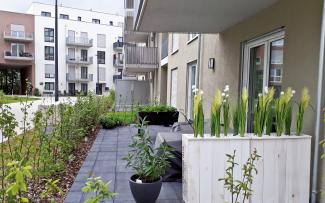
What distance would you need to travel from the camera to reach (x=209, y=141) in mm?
3016

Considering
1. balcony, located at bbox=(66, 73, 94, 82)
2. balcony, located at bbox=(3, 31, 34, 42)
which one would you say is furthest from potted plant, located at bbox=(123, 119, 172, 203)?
balcony, located at bbox=(66, 73, 94, 82)

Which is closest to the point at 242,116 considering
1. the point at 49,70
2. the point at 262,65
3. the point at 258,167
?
the point at 258,167

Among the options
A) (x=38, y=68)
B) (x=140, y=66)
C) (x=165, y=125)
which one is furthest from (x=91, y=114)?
(x=38, y=68)

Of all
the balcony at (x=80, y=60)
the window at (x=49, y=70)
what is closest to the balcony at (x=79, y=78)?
the balcony at (x=80, y=60)

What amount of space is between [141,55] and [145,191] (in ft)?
46.1

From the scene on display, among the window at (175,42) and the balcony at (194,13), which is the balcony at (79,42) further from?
the balcony at (194,13)

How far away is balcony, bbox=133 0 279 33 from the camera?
4.22 metres

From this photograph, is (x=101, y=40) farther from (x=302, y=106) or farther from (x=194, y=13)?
(x=302, y=106)

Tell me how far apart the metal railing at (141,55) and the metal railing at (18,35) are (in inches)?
1170

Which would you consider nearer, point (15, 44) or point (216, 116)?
point (216, 116)

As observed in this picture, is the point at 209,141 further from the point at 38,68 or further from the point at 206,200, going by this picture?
the point at 38,68

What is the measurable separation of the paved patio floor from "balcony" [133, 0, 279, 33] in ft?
8.70

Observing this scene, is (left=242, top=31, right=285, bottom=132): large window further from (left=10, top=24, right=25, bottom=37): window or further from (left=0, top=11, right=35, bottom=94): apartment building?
(left=10, top=24, right=25, bottom=37): window

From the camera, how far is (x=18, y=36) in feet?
130
